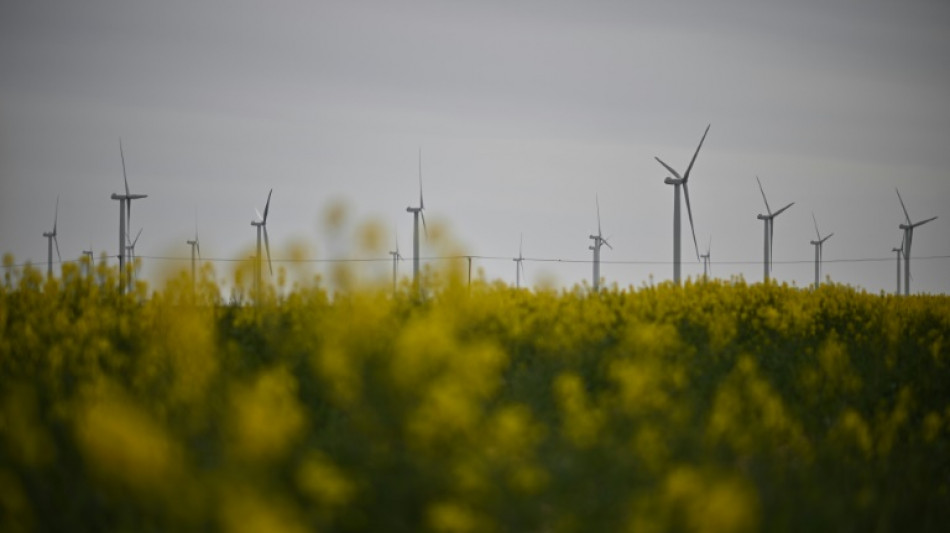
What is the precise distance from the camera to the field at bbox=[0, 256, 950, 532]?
19.0 ft

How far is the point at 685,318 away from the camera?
16.4 metres

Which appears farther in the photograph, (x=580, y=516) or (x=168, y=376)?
(x=168, y=376)

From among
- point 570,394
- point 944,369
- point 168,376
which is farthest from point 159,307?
point 944,369

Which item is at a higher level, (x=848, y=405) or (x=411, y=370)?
(x=411, y=370)

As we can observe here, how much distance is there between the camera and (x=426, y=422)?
6.01 m

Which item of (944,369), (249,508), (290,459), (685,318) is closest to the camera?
(249,508)

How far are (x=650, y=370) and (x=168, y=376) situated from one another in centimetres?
447

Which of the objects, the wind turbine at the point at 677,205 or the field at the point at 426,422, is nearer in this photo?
the field at the point at 426,422

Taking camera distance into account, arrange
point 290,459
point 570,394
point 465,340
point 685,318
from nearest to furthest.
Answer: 1. point 290,459
2. point 570,394
3. point 465,340
4. point 685,318

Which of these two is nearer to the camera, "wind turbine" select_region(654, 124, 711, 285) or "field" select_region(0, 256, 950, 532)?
"field" select_region(0, 256, 950, 532)

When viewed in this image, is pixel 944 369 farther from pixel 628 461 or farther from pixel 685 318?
pixel 628 461

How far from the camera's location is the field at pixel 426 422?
579 cm

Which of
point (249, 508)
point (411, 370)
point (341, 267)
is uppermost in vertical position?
point (341, 267)

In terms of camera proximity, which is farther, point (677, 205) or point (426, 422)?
point (677, 205)
